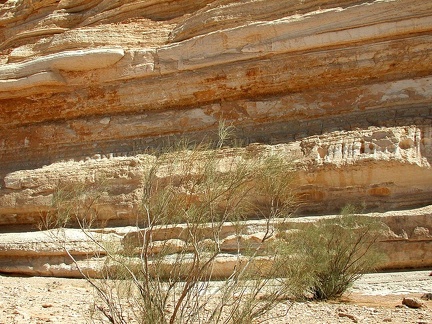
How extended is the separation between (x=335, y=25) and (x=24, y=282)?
6734 mm

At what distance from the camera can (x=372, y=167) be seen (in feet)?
29.7

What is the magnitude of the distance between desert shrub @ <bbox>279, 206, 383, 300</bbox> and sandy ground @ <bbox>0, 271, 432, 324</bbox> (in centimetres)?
25

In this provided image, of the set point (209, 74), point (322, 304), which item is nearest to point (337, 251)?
point (322, 304)

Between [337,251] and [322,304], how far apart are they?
2.72 feet

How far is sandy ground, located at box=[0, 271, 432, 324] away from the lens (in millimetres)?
6336

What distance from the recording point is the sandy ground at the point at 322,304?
249 inches

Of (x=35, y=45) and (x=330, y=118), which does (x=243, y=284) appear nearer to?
(x=330, y=118)

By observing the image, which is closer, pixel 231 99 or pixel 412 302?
pixel 412 302

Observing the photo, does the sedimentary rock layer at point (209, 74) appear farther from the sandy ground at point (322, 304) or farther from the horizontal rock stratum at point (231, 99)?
the sandy ground at point (322, 304)

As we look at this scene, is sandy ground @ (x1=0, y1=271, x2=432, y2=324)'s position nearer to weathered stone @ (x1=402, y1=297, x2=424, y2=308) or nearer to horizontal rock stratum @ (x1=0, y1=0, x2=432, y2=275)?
weathered stone @ (x1=402, y1=297, x2=424, y2=308)

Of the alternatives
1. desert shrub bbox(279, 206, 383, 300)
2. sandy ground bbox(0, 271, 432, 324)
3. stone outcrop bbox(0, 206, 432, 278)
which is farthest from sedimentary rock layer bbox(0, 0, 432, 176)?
sandy ground bbox(0, 271, 432, 324)

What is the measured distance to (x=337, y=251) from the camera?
301 inches

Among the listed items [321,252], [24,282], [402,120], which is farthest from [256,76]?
[24,282]

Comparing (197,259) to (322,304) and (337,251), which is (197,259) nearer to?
(322,304)
